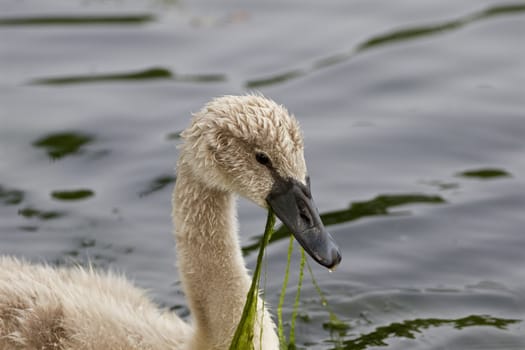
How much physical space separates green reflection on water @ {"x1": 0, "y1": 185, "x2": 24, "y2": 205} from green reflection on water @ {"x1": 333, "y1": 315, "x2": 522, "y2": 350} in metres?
3.13

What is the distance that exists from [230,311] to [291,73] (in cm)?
514

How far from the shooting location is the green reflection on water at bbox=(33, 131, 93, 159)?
10.3 m

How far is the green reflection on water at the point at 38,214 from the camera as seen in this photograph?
30.6 feet

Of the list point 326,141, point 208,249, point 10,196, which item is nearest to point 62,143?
point 10,196

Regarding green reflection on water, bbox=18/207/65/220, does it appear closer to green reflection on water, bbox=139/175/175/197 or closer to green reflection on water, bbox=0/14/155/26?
green reflection on water, bbox=139/175/175/197

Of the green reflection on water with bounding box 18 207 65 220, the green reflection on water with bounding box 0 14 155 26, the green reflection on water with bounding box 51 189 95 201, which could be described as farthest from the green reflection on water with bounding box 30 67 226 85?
the green reflection on water with bounding box 18 207 65 220

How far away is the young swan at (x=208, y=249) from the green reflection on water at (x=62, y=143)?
3172 millimetres

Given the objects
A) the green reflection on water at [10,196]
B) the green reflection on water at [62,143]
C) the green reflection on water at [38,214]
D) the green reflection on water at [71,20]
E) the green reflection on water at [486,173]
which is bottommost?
the green reflection on water at [38,214]

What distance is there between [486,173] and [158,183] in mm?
2713

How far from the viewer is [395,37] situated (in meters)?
12.3

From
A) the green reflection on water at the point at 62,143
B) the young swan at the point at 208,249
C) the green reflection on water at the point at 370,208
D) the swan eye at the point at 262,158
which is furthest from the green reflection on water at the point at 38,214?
the swan eye at the point at 262,158

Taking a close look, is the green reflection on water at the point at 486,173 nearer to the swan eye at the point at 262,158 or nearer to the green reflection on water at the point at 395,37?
the green reflection on water at the point at 395,37

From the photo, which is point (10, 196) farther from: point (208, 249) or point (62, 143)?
point (208, 249)

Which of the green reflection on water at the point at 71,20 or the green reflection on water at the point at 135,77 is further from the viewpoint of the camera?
the green reflection on water at the point at 71,20
